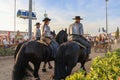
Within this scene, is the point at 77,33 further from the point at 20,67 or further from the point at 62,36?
the point at 20,67

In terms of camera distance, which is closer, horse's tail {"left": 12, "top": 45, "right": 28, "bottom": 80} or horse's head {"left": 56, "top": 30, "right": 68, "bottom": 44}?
horse's tail {"left": 12, "top": 45, "right": 28, "bottom": 80}

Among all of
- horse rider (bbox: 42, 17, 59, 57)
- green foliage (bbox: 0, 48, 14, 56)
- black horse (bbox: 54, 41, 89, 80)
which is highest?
horse rider (bbox: 42, 17, 59, 57)

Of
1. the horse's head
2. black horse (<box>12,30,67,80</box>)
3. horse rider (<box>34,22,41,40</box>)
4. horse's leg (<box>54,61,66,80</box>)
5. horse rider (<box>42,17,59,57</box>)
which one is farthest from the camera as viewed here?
horse rider (<box>34,22,41,40</box>)

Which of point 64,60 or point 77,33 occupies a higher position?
point 77,33

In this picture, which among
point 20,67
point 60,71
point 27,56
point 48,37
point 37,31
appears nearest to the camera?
point 60,71

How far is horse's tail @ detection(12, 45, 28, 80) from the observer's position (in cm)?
1034

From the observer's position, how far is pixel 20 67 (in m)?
10.5

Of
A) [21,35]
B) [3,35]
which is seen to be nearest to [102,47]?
[21,35]

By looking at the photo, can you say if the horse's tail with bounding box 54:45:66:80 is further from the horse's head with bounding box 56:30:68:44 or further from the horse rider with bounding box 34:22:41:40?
the horse rider with bounding box 34:22:41:40

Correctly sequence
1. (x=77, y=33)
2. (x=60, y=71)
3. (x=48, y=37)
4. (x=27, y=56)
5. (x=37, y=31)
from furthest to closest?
1. (x=37, y=31)
2. (x=48, y=37)
3. (x=77, y=33)
4. (x=27, y=56)
5. (x=60, y=71)

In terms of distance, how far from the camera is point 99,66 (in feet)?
20.7

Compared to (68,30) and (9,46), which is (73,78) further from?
(9,46)

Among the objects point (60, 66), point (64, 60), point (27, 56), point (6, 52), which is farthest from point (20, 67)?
point (6, 52)

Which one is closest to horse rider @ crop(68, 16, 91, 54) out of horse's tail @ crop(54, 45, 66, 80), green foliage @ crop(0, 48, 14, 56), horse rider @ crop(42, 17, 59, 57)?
horse rider @ crop(42, 17, 59, 57)
